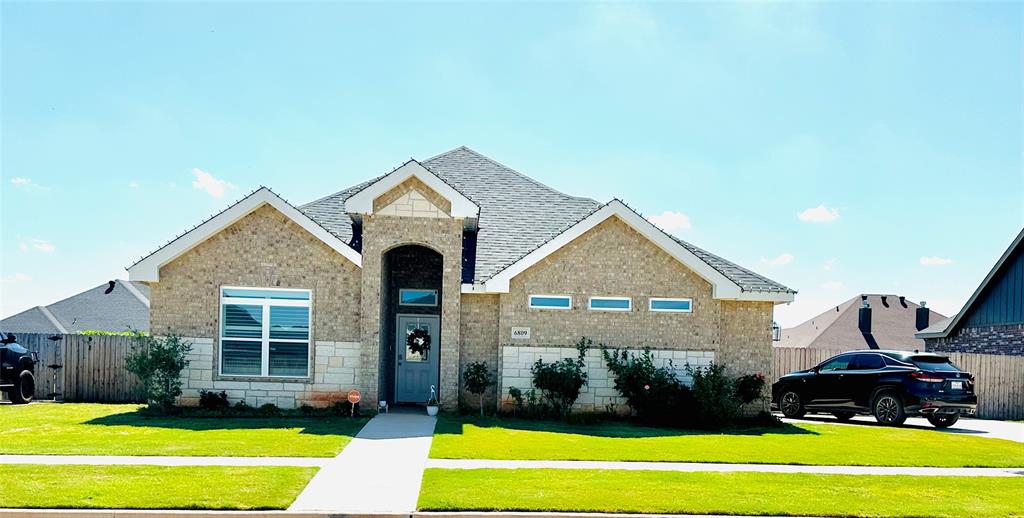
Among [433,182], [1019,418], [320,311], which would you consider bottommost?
[1019,418]

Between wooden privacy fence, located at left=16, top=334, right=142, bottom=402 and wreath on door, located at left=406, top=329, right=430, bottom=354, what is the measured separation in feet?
23.6

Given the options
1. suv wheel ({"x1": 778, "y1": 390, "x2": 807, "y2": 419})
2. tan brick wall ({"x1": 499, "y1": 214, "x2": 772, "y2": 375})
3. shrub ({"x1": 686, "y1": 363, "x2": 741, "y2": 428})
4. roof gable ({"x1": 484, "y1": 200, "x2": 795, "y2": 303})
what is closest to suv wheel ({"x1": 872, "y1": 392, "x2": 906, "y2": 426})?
suv wheel ({"x1": 778, "y1": 390, "x2": 807, "y2": 419})

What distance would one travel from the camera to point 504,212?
19891 mm

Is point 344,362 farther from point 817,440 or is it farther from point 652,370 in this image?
point 817,440

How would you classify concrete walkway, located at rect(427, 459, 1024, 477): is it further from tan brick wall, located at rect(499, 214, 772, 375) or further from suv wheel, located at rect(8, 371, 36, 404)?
suv wheel, located at rect(8, 371, 36, 404)

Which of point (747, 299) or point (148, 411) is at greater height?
point (747, 299)

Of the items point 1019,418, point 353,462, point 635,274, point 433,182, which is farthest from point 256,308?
point 1019,418

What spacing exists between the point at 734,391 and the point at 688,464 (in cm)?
588

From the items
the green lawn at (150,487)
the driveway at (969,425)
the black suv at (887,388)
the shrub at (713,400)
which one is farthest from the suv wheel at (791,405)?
the green lawn at (150,487)

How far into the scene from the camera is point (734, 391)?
Result: 1648cm

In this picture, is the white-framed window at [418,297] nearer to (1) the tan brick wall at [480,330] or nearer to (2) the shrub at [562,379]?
(1) the tan brick wall at [480,330]

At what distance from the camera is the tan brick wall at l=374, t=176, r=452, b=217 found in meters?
16.1

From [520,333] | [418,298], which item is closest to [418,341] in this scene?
[418,298]

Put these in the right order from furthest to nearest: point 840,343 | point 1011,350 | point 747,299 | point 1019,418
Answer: point 840,343
point 1011,350
point 1019,418
point 747,299
